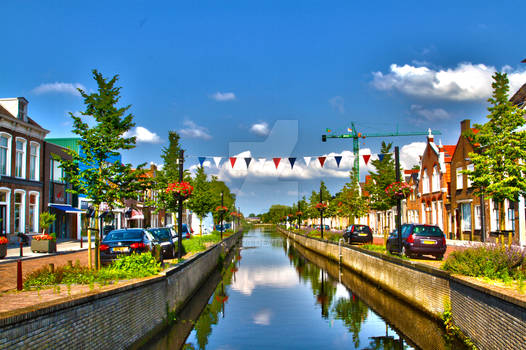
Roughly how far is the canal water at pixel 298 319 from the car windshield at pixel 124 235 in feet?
10.2

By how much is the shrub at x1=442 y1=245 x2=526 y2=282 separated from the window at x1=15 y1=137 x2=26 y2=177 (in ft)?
102

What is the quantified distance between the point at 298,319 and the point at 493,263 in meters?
6.23

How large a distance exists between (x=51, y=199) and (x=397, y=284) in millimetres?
31964

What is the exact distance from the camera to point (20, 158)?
33219 millimetres

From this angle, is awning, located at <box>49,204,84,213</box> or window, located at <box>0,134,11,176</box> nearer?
window, located at <box>0,134,11,176</box>

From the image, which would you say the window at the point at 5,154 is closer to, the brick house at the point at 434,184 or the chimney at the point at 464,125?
the brick house at the point at 434,184

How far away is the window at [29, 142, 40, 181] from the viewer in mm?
34531

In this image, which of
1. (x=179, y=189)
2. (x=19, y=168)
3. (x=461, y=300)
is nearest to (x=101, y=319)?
(x=461, y=300)

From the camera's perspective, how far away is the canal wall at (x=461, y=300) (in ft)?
26.1

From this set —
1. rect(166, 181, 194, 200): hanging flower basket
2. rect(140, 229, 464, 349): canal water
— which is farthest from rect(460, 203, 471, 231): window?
rect(166, 181, 194, 200): hanging flower basket

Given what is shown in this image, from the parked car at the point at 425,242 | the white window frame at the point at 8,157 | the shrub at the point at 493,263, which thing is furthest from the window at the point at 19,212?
the shrub at the point at 493,263

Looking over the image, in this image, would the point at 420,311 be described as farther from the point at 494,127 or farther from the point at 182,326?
the point at 494,127

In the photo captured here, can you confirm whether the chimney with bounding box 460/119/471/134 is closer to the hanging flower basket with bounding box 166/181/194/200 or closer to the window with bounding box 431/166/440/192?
the window with bounding box 431/166/440/192

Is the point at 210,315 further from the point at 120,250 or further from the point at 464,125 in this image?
the point at 464,125
